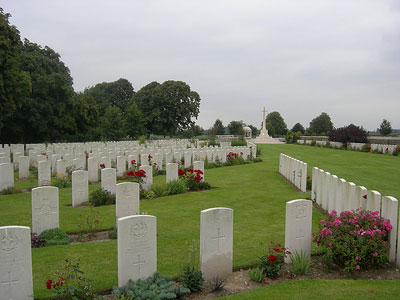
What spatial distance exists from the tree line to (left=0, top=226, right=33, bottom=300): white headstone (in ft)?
69.1

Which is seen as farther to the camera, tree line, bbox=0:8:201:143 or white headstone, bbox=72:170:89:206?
tree line, bbox=0:8:201:143

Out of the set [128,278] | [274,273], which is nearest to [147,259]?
[128,278]

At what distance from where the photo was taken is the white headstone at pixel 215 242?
5.29 m

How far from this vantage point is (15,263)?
4.40 metres

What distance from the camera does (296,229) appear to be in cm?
602

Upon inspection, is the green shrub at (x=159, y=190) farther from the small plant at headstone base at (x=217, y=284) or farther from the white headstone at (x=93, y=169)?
the small plant at headstone base at (x=217, y=284)

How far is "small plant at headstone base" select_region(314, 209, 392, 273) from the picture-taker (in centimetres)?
558

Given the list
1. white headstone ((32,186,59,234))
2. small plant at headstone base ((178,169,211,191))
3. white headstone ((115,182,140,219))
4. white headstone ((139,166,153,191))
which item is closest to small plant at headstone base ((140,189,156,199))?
white headstone ((139,166,153,191))

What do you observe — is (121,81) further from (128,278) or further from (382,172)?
(128,278)

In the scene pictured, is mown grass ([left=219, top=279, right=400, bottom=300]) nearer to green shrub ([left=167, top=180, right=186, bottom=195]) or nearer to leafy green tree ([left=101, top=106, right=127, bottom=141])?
green shrub ([left=167, top=180, right=186, bottom=195])

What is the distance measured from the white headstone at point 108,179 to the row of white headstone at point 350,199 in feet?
21.1

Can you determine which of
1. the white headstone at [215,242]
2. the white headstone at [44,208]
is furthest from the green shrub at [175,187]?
the white headstone at [215,242]

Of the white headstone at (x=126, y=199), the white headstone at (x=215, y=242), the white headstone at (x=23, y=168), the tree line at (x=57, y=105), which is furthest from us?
the tree line at (x=57, y=105)

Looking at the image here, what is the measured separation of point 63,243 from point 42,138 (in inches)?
1228
